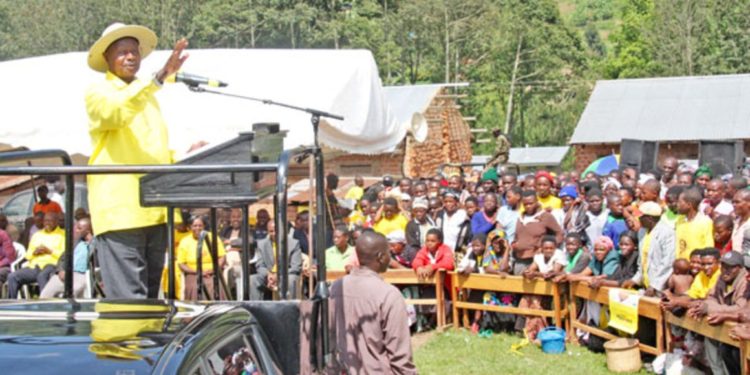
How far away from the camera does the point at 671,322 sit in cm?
945

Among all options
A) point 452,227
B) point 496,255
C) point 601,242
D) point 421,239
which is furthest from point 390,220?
point 601,242

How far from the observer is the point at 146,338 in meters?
3.34

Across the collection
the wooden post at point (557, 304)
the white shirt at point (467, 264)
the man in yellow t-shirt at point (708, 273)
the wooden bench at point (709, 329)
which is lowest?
the wooden post at point (557, 304)

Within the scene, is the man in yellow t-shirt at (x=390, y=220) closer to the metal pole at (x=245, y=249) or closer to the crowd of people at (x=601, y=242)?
the crowd of people at (x=601, y=242)

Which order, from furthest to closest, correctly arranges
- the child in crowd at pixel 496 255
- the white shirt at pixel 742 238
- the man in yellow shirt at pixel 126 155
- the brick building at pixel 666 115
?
the brick building at pixel 666 115, the child in crowd at pixel 496 255, the white shirt at pixel 742 238, the man in yellow shirt at pixel 126 155

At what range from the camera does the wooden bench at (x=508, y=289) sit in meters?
11.6

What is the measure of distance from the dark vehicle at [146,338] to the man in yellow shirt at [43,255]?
602 centimetres

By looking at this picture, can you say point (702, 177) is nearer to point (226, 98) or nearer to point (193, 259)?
point (226, 98)

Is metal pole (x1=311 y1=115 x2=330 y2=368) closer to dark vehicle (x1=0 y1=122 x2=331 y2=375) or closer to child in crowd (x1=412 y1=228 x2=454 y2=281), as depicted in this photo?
dark vehicle (x1=0 y1=122 x2=331 y2=375)

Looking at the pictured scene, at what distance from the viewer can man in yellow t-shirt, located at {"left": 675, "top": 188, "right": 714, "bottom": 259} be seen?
9.87 m

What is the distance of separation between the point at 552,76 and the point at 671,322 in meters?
57.4

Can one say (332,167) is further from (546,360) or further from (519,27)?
(519,27)

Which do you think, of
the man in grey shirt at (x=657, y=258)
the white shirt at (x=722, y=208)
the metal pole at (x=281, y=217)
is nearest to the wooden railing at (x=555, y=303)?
the man in grey shirt at (x=657, y=258)

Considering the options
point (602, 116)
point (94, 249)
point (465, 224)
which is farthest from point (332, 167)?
point (94, 249)
